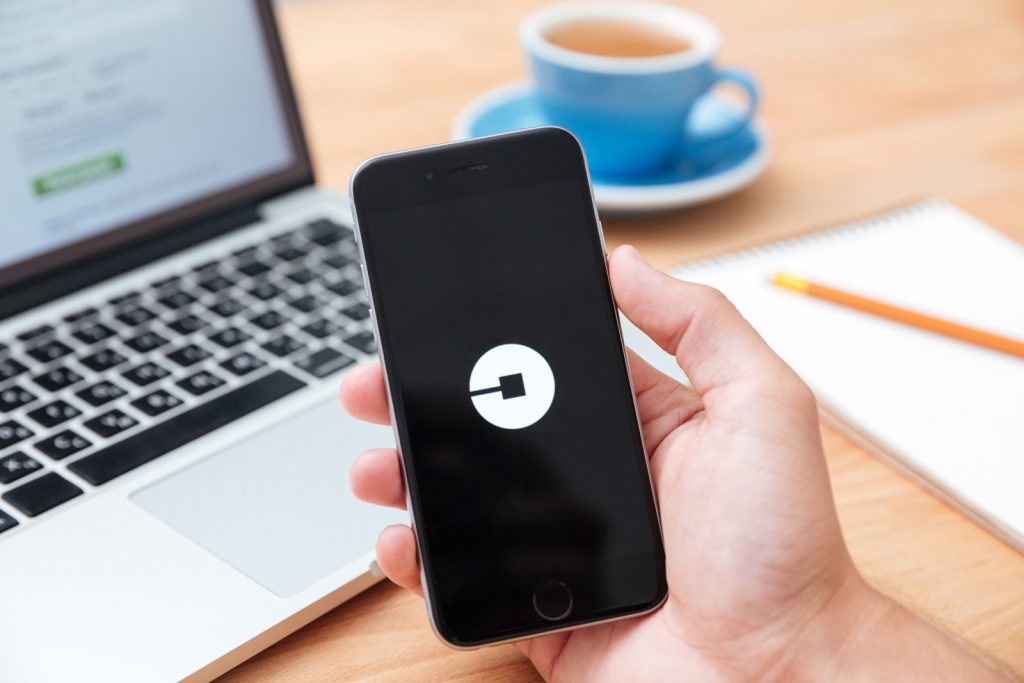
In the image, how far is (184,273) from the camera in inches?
26.7

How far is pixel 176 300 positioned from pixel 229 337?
0.19 ft

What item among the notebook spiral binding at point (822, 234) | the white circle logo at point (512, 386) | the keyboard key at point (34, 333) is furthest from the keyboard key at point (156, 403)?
the notebook spiral binding at point (822, 234)

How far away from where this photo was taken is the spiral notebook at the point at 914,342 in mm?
530

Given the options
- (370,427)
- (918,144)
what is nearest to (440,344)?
(370,427)

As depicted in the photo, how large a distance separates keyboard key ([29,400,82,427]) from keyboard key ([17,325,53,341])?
0.25ft

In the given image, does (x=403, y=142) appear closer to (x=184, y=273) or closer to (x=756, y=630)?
(x=184, y=273)

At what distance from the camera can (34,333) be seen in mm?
618

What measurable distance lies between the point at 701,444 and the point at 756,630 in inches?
3.2

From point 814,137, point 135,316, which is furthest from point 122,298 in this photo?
point 814,137

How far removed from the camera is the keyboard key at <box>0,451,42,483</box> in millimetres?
508

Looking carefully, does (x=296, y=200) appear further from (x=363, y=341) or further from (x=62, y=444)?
(x=62, y=444)

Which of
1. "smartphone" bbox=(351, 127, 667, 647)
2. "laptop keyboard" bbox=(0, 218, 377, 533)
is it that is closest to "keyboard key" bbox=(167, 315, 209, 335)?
"laptop keyboard" bbox=(0, 218, 377, 533)

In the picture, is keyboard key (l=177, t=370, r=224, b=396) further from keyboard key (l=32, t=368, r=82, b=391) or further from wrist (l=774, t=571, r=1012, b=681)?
wrist (l=774, t=571, r=1012, b=681)

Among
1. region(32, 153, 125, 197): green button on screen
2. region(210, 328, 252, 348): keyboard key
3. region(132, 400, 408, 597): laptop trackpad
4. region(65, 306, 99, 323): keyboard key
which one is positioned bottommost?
region(132, 400, 408, 597): laptop trackpad
